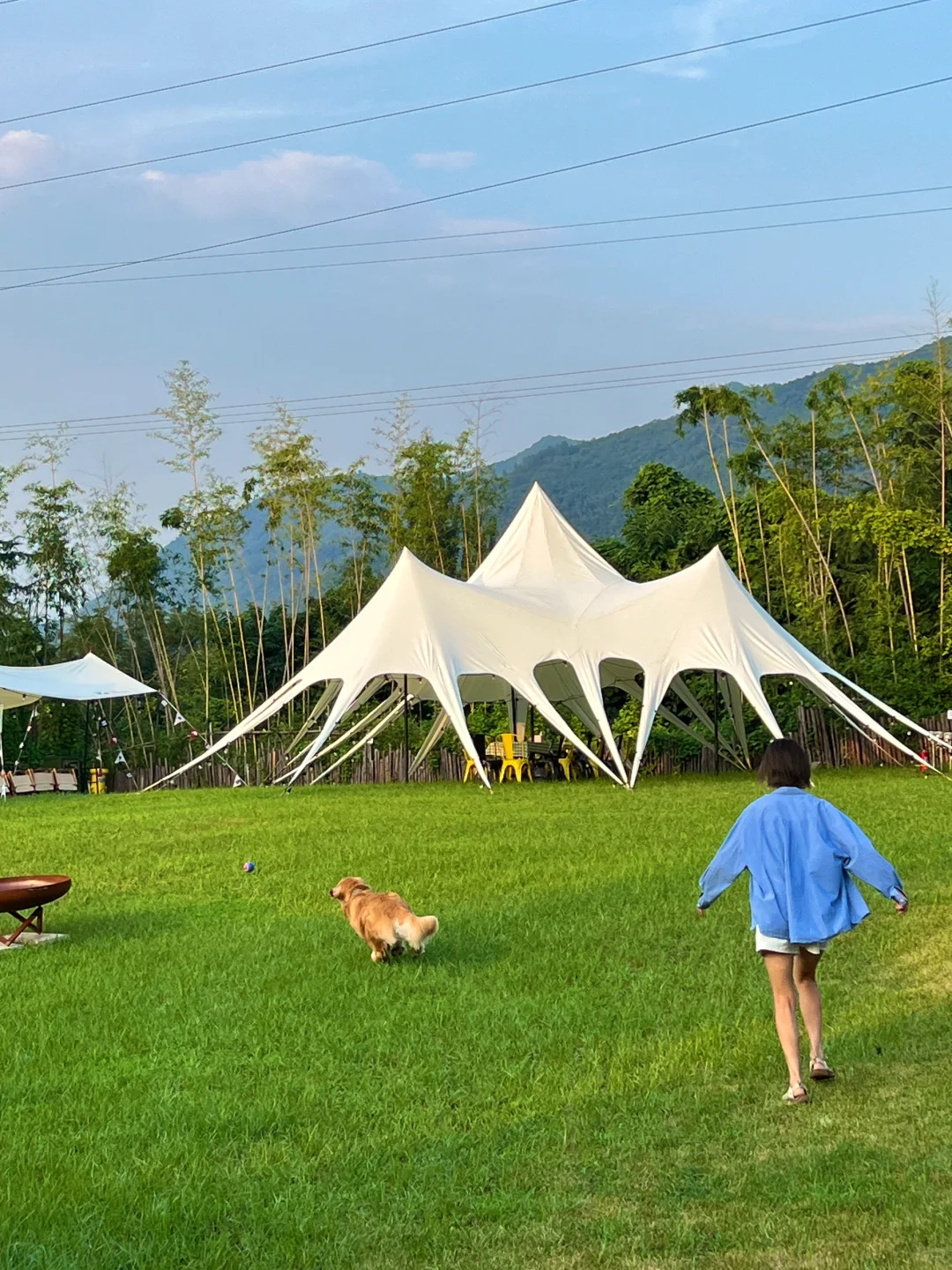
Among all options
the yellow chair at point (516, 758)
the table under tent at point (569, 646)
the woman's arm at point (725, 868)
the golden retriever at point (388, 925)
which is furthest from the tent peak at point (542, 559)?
the woman's arm at point (725, 868)

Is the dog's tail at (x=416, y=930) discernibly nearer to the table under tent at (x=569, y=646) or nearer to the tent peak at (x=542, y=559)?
Answer: the table under tent at (x=569, y=646)

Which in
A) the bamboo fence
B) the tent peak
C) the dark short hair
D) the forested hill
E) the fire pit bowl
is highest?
the forested hill

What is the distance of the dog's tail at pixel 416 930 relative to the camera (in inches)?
227

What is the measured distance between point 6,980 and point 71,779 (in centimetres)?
1502

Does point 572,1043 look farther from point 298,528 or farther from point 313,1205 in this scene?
point 298,528

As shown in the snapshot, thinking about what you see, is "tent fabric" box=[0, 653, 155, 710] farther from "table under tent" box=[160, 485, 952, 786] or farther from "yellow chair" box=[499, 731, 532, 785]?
"yellow chair" box=[499, 731, 532, 785]

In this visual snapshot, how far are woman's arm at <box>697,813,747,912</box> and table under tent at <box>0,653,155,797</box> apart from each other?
15826 mm

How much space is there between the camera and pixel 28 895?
668 cm

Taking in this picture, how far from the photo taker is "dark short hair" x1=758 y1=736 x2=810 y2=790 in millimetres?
4152

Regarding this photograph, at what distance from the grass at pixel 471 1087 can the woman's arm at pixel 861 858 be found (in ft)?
2.02

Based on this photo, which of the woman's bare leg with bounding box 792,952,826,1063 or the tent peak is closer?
the woman's bare leg with bounding box 792,952,826,1063

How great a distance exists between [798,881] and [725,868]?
0.87ft

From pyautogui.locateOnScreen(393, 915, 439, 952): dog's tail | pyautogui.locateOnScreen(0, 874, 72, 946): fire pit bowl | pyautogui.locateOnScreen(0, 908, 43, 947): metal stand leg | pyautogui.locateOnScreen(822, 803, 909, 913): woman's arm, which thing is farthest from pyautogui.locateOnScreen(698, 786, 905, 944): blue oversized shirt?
pyautogui.locateOnScreen(0, 908, 43, 947): metal stand leg

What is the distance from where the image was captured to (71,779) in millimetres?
20422
